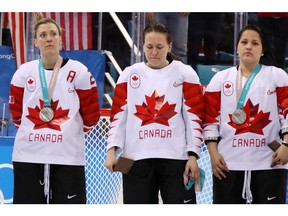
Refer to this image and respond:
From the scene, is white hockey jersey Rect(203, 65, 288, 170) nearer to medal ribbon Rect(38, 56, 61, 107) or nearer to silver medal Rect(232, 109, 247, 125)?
silver medal Rect(232, 109, 247, 125)

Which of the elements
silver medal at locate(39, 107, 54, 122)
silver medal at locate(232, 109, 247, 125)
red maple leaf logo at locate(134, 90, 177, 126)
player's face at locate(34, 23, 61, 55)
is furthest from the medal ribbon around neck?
silver medal at locate(232, 109, 247, 125)

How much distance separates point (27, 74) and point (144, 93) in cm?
84

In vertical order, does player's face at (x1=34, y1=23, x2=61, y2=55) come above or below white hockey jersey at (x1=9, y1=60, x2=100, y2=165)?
above

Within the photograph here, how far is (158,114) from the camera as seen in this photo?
16.5 ft

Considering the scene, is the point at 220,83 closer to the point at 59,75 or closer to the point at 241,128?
the point at 241,128

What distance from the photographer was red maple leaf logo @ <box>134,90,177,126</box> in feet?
16.5

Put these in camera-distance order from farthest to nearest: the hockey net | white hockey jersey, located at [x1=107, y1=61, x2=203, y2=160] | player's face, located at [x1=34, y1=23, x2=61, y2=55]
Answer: the hockey net, player's face, located at [x1=34, y1=23, x2=61, y2=55], white hockey jersey, located at [x1=107, y1=61, x2=203, y2=160]

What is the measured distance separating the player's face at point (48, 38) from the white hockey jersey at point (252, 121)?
1133mm

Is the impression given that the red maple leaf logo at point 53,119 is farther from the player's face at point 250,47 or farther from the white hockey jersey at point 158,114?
the player's face at point 250,47

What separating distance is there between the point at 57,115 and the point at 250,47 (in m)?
1.36

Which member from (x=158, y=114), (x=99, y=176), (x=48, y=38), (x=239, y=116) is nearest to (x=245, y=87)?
(x=239, y=116)

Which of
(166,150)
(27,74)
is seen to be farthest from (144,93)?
(27,74)

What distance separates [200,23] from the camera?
7.61 metres

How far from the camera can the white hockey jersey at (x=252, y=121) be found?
5.09 m
